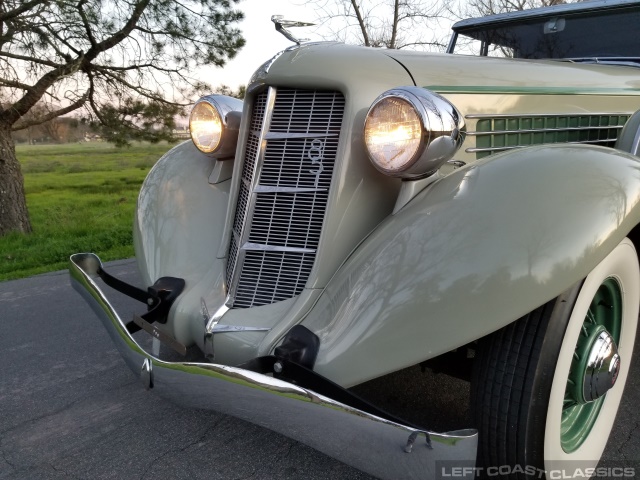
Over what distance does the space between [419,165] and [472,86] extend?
0.62 meters

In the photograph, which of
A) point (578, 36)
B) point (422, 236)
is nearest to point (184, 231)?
point (422, 236)

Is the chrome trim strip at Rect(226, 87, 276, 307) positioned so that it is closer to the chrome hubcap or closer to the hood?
the hood

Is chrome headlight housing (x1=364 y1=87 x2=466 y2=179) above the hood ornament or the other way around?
the other way around

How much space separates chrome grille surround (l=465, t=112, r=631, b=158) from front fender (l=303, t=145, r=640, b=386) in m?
0.52

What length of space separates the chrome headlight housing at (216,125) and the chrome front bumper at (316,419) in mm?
1081

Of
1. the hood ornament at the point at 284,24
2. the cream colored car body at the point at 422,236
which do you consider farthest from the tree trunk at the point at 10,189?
the hood ornament at the point at 284,24

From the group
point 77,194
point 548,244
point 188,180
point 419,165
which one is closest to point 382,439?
point 548,244

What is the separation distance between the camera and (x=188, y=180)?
2.65 m

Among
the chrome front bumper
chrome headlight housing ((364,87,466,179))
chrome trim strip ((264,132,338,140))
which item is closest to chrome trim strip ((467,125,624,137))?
chrome headlight housing ((364,87,466,179))

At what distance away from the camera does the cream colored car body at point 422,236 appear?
4.96 feet

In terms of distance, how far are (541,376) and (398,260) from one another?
19.6 inches

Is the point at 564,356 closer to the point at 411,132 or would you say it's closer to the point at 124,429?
the point at 411,132

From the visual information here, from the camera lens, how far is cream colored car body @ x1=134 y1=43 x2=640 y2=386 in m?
1.51

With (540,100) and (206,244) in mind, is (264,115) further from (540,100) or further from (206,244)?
(540,100)
